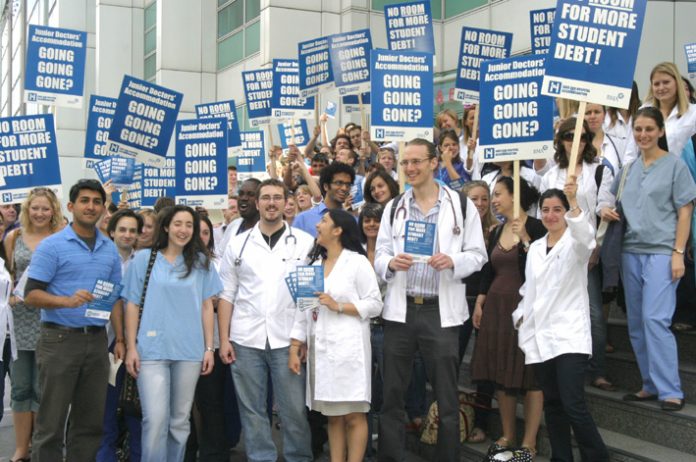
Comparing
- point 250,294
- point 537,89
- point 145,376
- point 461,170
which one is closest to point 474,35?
point 461,170

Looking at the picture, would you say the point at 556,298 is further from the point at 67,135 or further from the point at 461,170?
the point at 67,135

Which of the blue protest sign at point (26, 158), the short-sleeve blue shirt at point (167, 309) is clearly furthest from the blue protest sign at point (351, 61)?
the short-sleeve blue shirt at point (167, 309)

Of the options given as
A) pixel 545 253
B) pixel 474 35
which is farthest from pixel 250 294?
pixel 474 35

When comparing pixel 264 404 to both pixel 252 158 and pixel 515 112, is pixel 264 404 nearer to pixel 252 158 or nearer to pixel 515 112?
pixel 515 112

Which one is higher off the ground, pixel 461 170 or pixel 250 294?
pixel 461 170

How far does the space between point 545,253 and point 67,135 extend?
33.2 m

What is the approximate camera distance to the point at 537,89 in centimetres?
779

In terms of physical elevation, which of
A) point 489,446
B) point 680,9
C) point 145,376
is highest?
point 680,9

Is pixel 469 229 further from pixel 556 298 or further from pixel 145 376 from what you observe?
pixel 145 376

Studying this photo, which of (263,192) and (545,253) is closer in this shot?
(545,253)

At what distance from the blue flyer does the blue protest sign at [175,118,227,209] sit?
285cm

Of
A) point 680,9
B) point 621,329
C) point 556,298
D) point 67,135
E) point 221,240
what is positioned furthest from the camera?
point 67,135

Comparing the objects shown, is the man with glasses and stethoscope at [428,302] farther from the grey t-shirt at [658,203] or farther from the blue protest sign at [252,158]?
the blue protest sign at [252,158]

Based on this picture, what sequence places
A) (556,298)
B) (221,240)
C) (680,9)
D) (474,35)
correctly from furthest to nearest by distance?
(680,9) < (474,35) < (221,240) < (556,298)
